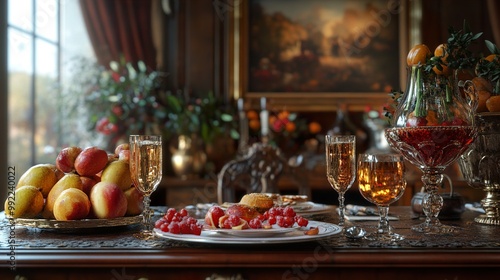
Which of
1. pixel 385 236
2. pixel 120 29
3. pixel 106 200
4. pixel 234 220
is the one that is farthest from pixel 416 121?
pixel 120 29

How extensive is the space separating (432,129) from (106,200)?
819 mm

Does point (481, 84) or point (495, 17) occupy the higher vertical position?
point (495, 17)

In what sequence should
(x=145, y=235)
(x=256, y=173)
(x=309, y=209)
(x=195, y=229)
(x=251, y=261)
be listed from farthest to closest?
(x=256, y=173) < (x=309, y=209) < (x=145, y=235) < (x=195, y=229) < (x=251, y=261)

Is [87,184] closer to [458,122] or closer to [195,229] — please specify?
[195,229]

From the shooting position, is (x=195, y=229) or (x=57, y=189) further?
(x=57, y=189)

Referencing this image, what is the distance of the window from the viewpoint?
4.06 metres

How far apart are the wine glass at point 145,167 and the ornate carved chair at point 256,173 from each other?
114 cm

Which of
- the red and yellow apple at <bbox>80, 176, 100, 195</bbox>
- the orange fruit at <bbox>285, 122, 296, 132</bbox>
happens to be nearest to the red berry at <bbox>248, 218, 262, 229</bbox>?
the red and yellow apple at <bbox>80, 176, 100, 195</bbox>

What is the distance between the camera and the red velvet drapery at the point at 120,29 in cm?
487

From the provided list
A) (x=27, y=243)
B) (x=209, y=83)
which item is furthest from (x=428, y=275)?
(x=209, y=83)

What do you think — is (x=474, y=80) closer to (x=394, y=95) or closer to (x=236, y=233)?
(x=394, y=95)

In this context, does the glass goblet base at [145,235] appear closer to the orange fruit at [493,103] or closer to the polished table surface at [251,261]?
the polished table surface at [251,261]

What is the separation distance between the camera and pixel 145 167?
171 cm

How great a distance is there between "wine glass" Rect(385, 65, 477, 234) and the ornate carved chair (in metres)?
1.12
